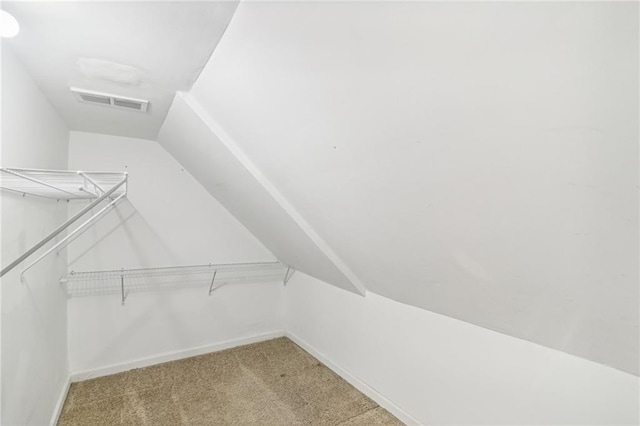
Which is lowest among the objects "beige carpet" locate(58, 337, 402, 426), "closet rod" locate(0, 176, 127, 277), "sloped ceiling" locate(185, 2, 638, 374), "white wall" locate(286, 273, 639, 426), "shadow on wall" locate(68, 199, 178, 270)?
"beige carpet" locate(58, 337, 402, 426)

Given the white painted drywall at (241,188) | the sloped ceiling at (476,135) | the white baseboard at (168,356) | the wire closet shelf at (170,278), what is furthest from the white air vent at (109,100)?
the white baseboard at (168,356)

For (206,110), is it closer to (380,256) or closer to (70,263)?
(380,256)

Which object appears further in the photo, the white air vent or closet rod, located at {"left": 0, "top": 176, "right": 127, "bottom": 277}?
the white air vent

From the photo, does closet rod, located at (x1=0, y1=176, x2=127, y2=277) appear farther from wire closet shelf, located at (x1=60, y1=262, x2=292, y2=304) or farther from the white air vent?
wire closet shelf, located at (x1=60, y1=262, x2=292, y2=304)

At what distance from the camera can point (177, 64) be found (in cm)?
129

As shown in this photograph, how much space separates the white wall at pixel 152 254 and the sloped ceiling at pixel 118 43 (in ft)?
2.90

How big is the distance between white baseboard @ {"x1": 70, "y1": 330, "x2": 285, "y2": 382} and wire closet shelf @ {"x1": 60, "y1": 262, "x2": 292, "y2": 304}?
521 mm

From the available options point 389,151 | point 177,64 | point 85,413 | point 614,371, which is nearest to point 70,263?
point 85,413

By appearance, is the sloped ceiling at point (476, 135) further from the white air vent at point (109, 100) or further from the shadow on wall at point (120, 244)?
the shadow on wall at point (120, 244)

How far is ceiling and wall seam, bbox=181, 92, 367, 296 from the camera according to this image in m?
→ 1.62

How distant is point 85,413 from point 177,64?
7.40 ft

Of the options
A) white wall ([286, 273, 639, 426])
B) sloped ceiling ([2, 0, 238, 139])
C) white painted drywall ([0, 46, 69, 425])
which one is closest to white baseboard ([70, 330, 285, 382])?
white painted drywall ([0, 46, 69, 425])

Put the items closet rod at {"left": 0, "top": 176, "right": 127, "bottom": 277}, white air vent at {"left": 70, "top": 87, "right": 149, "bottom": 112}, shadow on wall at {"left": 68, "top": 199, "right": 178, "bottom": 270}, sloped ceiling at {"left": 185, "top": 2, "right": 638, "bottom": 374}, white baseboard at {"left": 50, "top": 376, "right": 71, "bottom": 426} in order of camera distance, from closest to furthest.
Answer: sloped ceiling at {"left": 185, "top": 2, "right": 638, "bottom": 374} → closet rod at {"left": 0, "top": 176, "right": 127, "bottom": 277} → white air vent at {"left": 70, "top": 87, "right": 149, "bottom": 112} → white baseboard at {"left": 50, "top": 376, "right": 71, "bottom": 426} → shadow on wall at {"left": 68, "top": 199, "right": 178, "bottom": 270}

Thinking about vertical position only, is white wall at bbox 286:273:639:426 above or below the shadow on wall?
below
